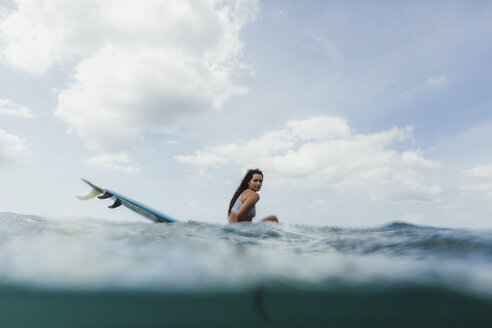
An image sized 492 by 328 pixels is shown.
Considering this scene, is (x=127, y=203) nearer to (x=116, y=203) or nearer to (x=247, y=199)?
(x=116, y=203)

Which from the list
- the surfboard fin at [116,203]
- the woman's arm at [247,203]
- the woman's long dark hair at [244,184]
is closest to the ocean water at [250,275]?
the woman's arm at [247,203]

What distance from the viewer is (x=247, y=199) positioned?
7609 millimetres

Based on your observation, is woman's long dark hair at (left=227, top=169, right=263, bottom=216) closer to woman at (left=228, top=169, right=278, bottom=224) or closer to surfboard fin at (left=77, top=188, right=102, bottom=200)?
woman at (left=228, top=169, right=278, bottom=224)

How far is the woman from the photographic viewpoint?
300 inches

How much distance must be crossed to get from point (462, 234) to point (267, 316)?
4.71 metres

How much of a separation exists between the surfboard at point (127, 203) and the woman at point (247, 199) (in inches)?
100

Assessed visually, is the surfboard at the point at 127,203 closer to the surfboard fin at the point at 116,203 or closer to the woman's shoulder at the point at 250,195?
the surfboard fin at the point at 116,203

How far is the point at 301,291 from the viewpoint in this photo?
233 inches

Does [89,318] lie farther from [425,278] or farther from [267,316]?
[425,278]

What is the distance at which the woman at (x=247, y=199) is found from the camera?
7.62 metres

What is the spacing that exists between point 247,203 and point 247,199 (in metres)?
0.11

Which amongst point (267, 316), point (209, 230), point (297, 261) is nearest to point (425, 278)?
point (297, 261)

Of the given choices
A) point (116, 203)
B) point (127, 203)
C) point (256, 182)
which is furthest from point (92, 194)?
point (256, 182)

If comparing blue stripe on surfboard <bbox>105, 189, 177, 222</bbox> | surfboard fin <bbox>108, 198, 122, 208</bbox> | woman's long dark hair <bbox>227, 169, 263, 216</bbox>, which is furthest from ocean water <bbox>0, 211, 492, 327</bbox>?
surfboard fin <bbox>108, 198, 122, 208</bbox>
